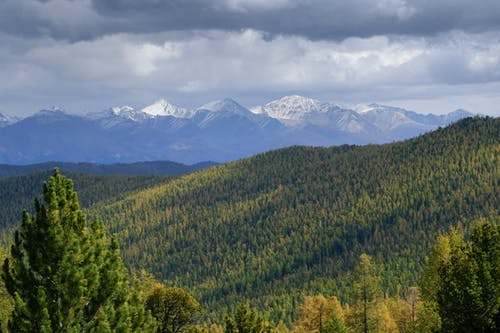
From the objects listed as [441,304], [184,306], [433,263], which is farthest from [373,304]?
[441,304]

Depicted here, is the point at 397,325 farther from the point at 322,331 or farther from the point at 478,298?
the point at 478,298

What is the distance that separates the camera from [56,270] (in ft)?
111

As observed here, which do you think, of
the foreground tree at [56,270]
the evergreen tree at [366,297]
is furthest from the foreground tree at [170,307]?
the foreground tree at [56,270]

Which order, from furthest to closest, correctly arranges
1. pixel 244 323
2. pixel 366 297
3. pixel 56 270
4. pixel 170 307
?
1. pixel 366 297
2. pixel 170 307
3. pixel 244 323
4. pixel 56 270

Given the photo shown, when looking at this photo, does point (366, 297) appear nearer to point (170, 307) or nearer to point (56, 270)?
point (170, 307)

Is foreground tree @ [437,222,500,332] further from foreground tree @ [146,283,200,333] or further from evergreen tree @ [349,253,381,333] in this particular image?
evergreen tree @ [349,253,381,333]

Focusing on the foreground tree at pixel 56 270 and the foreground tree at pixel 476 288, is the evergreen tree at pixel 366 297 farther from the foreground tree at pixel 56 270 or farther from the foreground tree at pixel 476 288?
the foreground tree at pixel 56 270

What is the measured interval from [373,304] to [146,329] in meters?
47.0

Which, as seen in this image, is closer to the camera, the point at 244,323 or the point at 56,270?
the point at 56,270

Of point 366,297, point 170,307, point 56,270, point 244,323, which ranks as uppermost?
point 56,270

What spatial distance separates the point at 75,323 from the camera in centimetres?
3419

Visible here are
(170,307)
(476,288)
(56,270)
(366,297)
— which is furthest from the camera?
(366,297)

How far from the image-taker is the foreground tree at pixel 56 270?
33.2 metres

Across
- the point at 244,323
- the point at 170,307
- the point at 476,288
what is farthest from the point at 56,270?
the point at 170,307
